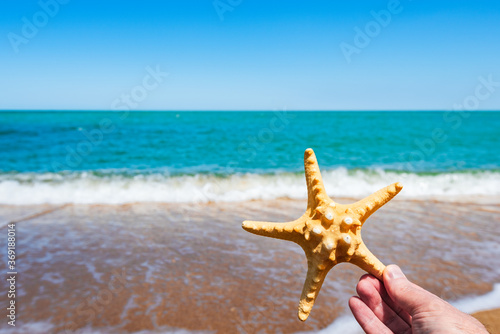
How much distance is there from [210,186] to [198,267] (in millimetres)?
6347

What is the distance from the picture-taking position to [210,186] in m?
11.5

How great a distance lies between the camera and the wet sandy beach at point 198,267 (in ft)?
13.0

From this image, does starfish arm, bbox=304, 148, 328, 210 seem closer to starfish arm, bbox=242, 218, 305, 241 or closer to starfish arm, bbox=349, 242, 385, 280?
starfish arm, bbox=242, 218, 305, 241

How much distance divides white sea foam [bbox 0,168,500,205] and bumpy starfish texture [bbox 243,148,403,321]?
6986 mm

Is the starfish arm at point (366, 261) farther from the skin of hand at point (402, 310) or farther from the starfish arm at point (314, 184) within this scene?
the starfish arm at point (314, 184)

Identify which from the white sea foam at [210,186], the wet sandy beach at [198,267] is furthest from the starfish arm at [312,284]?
the white sea foam at [210,186]

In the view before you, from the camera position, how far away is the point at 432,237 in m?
6.37

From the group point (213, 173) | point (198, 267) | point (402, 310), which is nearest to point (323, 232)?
point (402, 310)

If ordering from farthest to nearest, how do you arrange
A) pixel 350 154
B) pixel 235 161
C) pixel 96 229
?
pixel 350 154 → pixel 235 161 → pixel 96 229

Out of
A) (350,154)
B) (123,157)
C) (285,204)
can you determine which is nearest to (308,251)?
(285,204)

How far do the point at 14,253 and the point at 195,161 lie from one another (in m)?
11.2

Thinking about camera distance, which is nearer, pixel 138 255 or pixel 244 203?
pixel 138 255

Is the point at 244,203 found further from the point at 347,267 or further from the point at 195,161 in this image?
the point at 195,161

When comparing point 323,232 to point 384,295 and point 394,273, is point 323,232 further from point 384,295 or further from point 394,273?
point 384,295
